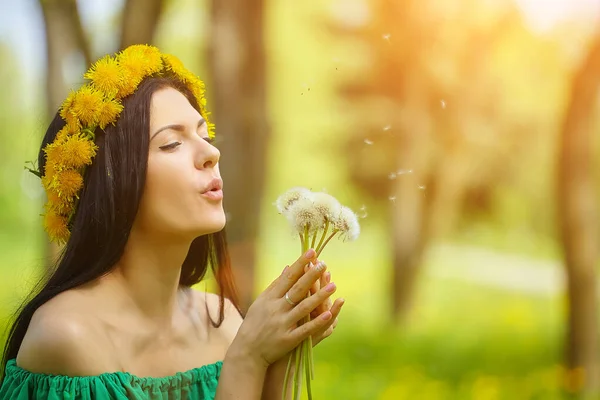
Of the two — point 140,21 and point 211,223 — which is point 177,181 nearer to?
point 211,223

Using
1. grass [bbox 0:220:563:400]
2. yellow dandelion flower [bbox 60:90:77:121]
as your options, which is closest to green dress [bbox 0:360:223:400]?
yellow dandelion flower [bbox 60:90:77:121]

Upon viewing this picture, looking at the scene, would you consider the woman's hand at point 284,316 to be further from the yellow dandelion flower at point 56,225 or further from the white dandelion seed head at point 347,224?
the yellow dandelion flower at point 56,225

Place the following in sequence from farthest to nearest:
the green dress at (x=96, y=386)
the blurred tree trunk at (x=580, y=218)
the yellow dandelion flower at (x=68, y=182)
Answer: the blurred tree trunk at (x=580, y=218)
the yellow dandelion flower at (x=68, y=182)
the green dress at (x=96, y=386)

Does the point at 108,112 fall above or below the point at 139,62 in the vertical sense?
below

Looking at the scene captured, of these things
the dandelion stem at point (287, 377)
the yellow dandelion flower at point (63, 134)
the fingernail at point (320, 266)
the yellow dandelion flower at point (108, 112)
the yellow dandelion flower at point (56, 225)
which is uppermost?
the yellow dandelion flower at point (108, 112)

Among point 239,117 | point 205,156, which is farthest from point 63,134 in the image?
point 239,117

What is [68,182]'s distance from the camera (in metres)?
1.21

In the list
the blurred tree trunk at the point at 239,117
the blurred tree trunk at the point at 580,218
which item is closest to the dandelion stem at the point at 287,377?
the blurred tree trunk at the point at 239,117

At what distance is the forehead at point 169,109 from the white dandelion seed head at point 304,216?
27 cm

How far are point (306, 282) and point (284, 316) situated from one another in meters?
0.07

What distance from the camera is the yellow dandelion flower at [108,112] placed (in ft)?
3.92

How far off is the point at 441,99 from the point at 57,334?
200 cm

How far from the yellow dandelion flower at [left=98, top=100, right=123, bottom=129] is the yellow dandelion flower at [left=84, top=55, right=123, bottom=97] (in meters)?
0.02

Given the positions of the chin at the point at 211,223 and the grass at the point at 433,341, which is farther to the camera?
the grass at the point at 433,341
